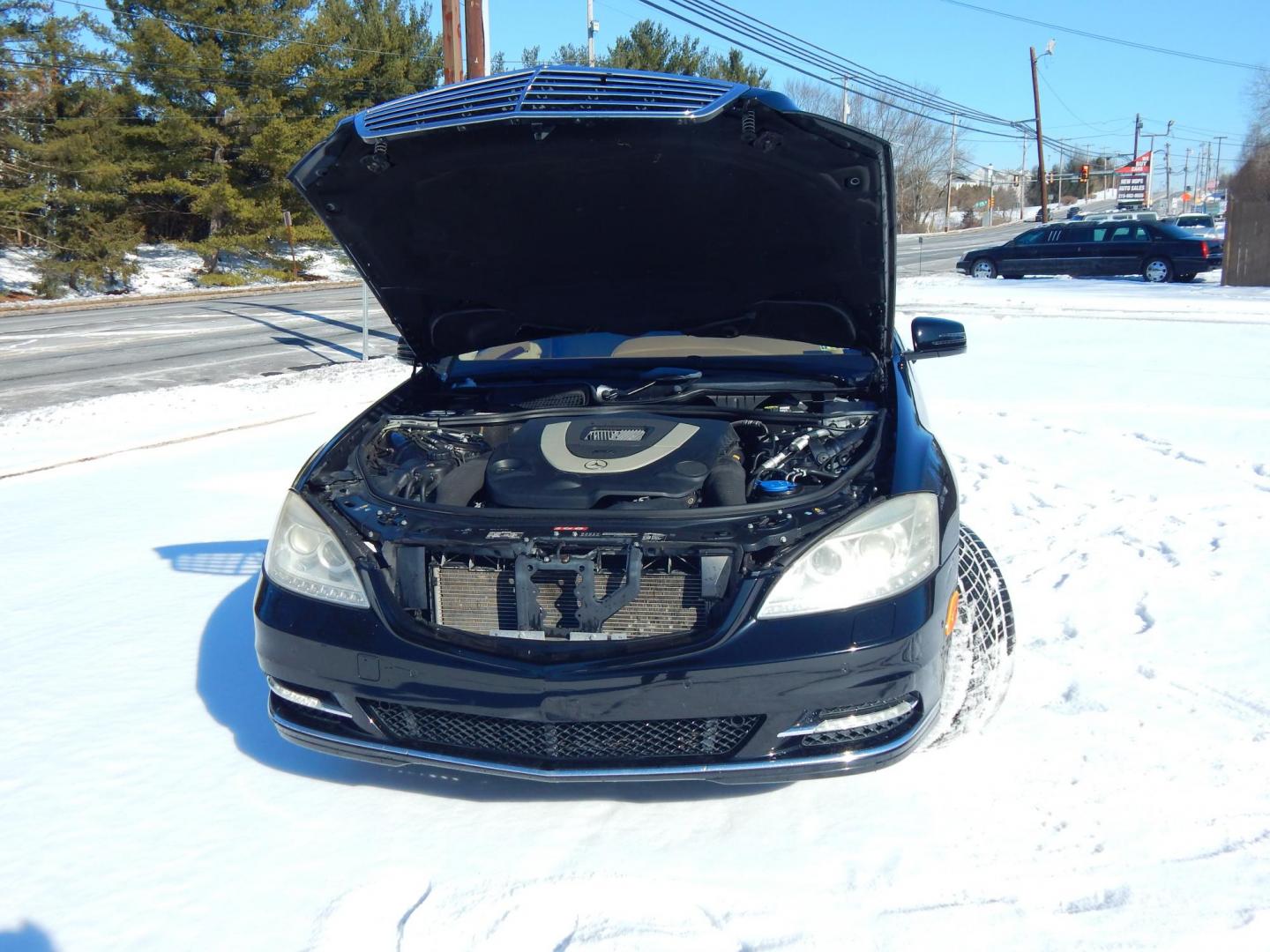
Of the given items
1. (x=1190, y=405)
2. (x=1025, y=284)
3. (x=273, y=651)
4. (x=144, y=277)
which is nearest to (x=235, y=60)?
(x=144, y=277)

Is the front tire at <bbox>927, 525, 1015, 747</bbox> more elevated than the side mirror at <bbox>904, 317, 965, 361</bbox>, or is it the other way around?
Result: the side mirror at <bbox>904, 317, 965, 361</bbox>

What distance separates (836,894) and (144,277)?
3553 cm

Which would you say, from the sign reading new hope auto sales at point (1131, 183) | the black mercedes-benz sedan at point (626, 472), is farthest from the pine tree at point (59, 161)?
the sign reading new hope auto sales at point (1131, 183)

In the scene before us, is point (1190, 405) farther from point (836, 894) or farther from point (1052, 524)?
point (836, 894)

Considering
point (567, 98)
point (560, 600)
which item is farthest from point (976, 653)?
point (567, 98)

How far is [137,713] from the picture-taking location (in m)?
3.27

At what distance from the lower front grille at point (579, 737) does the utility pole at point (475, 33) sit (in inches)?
449

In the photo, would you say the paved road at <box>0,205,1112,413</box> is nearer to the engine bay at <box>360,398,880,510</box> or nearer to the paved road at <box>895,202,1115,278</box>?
the engine bay at <box>360,398,880,510</box>

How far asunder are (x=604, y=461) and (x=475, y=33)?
1105 cm

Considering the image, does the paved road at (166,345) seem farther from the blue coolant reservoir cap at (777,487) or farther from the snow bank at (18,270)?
the blue coolant reservoir cap at (777,487)

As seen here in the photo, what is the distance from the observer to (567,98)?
291 centimetres

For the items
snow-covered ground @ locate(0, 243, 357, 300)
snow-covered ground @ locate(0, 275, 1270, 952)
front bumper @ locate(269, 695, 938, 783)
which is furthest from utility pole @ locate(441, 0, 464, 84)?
snow-covered ground @ locate(0, 243, 357, 300)

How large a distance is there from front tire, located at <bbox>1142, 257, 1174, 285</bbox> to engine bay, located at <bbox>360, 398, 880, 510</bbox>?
900 inches

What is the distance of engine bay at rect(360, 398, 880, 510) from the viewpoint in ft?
9.70
